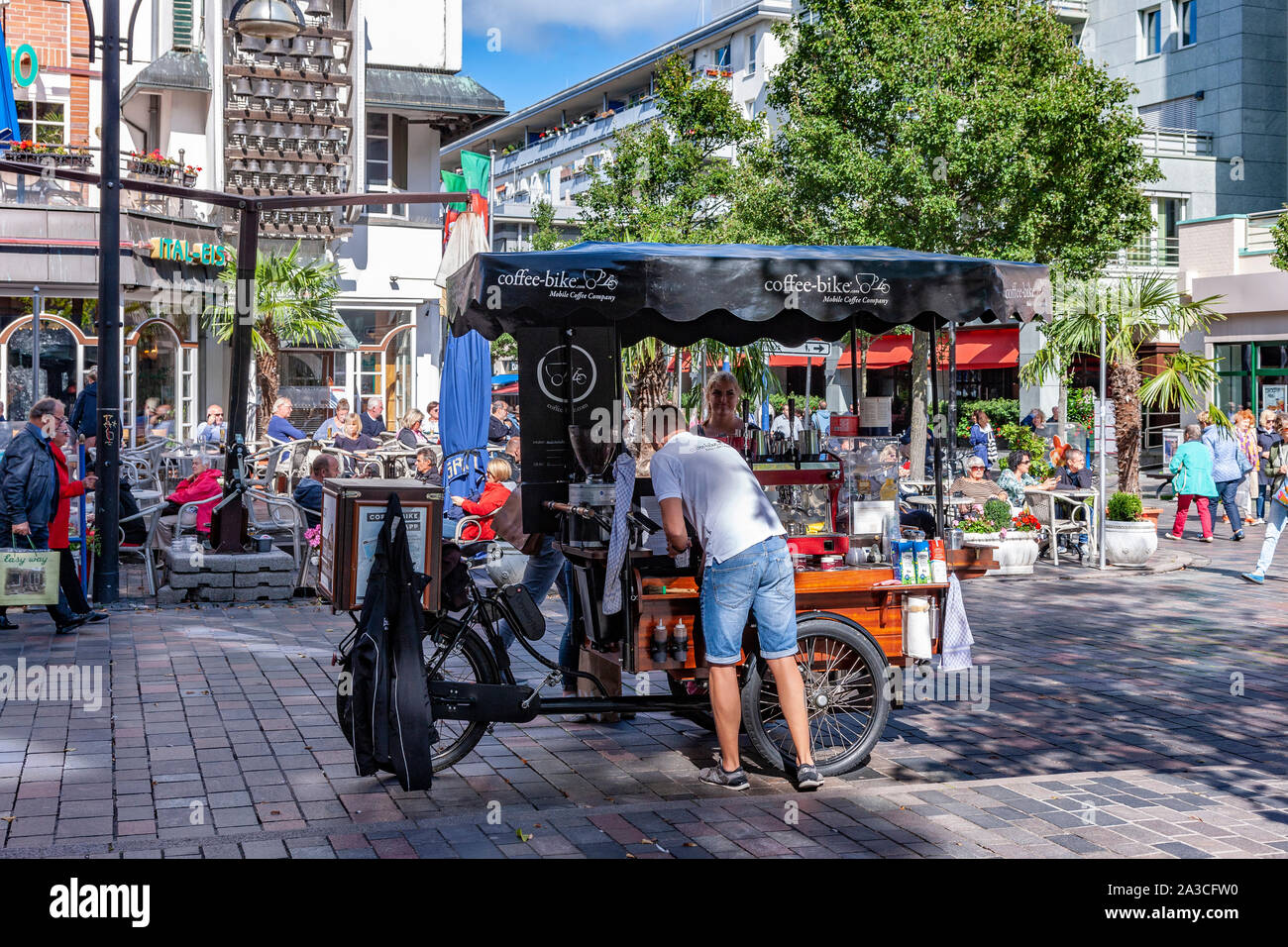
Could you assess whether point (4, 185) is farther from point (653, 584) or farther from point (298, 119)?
point (653, 584)

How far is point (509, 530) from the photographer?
7.36 m

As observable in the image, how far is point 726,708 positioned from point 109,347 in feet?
23.8

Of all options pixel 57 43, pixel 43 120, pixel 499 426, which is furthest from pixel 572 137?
pixel 499 426

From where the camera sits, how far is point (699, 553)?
6.31 meters

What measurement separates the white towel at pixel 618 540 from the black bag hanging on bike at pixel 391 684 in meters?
1.01

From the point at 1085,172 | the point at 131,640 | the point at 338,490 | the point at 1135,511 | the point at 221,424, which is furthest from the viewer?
the point at 1085,172

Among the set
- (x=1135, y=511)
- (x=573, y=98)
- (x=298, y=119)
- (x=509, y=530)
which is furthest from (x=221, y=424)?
(x=573, y=98)

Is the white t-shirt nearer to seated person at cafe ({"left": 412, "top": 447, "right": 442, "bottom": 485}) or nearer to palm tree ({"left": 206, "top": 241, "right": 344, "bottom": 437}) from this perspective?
seated person at cafe ({"left": 412, "top": 447, "right": 442, "bottom": 485})

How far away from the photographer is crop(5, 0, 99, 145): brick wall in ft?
78.7

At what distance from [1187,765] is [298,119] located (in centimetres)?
2161

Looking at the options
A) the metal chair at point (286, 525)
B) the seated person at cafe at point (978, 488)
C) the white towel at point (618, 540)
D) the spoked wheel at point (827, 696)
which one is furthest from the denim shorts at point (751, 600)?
the seated person at cafe at point (978, 488)

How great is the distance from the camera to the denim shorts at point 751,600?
5891 millimetres

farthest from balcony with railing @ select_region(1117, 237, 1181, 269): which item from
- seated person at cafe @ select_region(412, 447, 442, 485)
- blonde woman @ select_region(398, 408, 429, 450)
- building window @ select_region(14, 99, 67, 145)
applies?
building window @ select_region(14, 99, 67, 145)

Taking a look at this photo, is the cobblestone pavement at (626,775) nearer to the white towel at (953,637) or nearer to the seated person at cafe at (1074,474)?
the white towel at (953,637)
